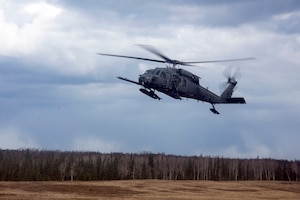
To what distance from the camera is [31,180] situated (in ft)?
194

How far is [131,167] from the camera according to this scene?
2675 inches

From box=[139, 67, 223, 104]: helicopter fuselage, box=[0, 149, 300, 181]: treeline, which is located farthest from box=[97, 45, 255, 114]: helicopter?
box=[0, 149, 300, 181]: treeline

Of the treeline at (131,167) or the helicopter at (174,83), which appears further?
the treeline at (131,167)

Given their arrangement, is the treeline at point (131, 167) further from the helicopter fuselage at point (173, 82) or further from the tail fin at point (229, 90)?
the helicopter fuselage at point (173, 82)

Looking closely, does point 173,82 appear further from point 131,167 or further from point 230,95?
→ point 131,167

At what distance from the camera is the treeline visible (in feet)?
200

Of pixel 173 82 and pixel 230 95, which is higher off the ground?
pixel 230 95

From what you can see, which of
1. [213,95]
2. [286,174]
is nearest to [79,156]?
[286,174]

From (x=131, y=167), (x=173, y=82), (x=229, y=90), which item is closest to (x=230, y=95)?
(x=229, y=90)

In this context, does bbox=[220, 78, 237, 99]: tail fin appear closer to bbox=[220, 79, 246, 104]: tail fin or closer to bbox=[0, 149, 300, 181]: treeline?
bbox=[220, 79, 246, 104]: tail fin

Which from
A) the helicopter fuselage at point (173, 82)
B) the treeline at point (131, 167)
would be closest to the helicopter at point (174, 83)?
the helicopter fuselage at point (173, 82)

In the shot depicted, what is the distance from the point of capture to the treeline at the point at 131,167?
60.9m

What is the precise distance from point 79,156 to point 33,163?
24.9 ft

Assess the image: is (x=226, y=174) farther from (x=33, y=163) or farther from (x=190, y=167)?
(x=33, y=163)
